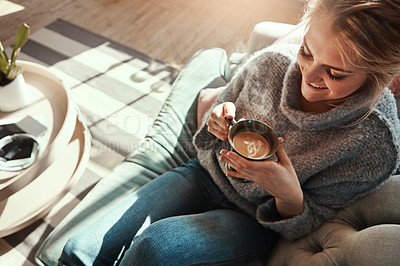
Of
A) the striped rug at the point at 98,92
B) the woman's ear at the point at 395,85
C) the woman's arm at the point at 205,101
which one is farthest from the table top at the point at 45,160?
the woman's ear at the point at 395,85

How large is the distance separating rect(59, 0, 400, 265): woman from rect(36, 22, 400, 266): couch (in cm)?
5

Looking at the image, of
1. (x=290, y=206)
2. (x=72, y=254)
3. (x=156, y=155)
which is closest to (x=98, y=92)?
(x=156, y=155)

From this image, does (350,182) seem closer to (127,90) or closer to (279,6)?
(127,90)

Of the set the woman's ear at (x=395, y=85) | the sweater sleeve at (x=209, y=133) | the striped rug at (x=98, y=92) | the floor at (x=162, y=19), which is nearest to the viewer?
the woman's ear at (x=395, y=85)

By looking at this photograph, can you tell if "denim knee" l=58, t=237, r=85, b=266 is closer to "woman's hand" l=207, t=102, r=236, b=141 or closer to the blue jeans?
the blue jeans

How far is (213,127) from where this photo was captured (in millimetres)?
1014

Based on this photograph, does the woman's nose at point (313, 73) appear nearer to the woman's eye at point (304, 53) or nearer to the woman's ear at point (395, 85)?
the woman's eye at point (304, 53)

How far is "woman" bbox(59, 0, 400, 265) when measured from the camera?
72 centimetres

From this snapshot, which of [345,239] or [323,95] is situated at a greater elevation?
[323,95]

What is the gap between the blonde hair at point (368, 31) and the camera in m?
0.64

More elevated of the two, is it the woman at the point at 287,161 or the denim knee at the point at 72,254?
the woman at the point at 287,161

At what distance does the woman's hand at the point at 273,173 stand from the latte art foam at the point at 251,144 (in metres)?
0.03

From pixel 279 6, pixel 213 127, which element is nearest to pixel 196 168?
pixel 213 127

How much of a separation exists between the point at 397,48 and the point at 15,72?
1231mm
